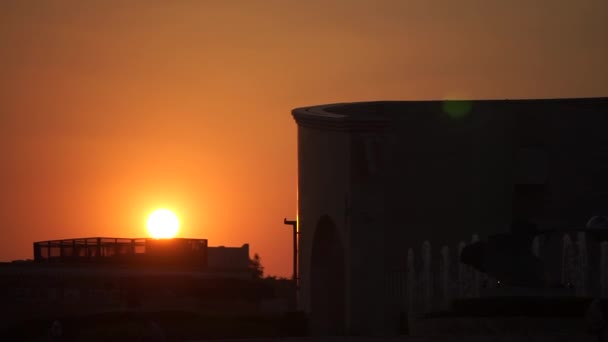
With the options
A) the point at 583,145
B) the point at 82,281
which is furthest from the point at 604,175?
the point at 82,281

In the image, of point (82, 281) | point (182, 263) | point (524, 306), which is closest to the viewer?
point (524, 306)

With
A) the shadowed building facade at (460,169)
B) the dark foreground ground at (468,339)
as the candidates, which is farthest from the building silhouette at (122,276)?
the dark foreground ground at (468,339)

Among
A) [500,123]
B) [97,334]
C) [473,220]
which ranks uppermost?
[500,123]

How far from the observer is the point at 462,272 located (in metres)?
34.3

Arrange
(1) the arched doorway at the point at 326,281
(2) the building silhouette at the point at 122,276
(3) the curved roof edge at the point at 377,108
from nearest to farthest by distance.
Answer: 1. (3) the curved roof edge at the point at 377,108
2. (1) the arched doorway at the point at 326,281
3. (2) the building silhouette at the point at 122,276

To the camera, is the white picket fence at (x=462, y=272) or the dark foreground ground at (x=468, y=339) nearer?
the dark foreground ground at (x=468, y=339)

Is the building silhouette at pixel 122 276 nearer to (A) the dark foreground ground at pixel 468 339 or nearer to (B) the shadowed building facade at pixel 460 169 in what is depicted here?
(B) the shadowed building facade at pixel 460 169

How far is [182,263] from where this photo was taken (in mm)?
51812

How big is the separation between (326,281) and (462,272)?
4346mm

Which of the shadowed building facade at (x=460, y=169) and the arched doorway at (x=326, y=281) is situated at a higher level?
the shadowed building facade at (x=460, y=169)

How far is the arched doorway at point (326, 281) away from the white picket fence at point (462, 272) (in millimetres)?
2691

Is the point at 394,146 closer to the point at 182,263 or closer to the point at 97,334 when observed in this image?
the point at 97,334

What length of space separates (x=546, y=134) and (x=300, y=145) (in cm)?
619

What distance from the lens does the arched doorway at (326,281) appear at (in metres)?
36.7
